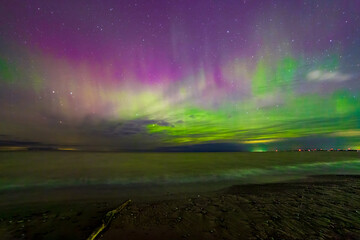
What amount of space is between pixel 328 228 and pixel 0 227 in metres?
14.3

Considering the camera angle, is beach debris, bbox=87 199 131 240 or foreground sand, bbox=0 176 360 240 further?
foreground sand, bbox=0 176 360 240

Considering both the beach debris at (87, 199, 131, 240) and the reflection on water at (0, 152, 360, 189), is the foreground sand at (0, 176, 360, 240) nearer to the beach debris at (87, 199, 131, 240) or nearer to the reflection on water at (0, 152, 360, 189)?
the beach debris at (87, 199, 131, 240)

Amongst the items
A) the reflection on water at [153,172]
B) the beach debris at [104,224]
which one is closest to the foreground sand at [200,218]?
the beach debris at [104,224]

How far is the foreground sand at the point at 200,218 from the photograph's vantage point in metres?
6.97

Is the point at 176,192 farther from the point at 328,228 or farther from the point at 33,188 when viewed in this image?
the point at 33,188

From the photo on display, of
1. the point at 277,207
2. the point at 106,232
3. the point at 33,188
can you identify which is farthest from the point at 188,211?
the point at 33,188

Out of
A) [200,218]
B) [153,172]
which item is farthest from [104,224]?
[153,172]

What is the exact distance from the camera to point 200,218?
8461 mm

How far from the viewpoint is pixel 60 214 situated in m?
9.53

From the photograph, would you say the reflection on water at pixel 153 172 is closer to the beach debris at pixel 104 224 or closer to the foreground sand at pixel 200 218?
the foreground sand at pixel 200 218

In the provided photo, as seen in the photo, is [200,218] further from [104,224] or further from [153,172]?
[153,172]

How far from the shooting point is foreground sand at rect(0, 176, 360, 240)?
6.97m

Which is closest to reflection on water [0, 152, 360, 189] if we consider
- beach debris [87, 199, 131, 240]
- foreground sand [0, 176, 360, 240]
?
foreground sand [0, 176, 360, 240]

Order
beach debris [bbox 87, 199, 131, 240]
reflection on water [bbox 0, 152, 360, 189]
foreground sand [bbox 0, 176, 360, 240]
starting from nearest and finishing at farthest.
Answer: beach debris [bbox 87, 199, 131, 240]
foreground sand [bbox 0, 176, 360, 240]
reflection on water [bbox 0, 152, 360, 189]
